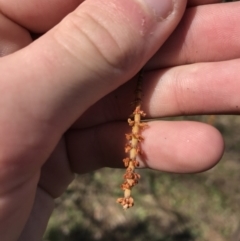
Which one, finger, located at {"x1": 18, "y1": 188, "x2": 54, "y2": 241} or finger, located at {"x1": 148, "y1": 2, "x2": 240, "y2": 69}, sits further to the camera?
finger, located at {"x1": 18, "y1": 188, "x2": 54, "y2": 241}

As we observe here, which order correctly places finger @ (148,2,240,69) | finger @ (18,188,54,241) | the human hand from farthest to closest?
finger @ (18,188,54,241) < finger @ (148,2,240,69) < the human hand

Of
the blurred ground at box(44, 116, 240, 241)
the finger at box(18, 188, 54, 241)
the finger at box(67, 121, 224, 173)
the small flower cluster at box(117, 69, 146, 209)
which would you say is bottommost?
the blurred ground at box(44, 116, 240, 241)

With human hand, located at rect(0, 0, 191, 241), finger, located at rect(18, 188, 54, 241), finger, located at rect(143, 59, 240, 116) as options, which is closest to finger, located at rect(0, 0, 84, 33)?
human hand, located at rect(0, 0, 191, 241)

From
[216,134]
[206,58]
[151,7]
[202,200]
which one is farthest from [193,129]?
[202,200]

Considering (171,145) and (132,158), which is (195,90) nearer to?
(171,145)

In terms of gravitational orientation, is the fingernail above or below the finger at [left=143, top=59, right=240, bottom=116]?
above

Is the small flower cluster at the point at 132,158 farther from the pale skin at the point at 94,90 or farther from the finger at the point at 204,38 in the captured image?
the finger at the point at 204,38

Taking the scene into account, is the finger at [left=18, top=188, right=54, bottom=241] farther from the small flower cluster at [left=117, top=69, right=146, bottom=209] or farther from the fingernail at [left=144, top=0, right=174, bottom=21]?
the fingernail at [left=144, top=0, right=174, bottom=21]

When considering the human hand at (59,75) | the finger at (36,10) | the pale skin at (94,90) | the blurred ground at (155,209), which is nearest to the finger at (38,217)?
the pale skin at (94,90)
